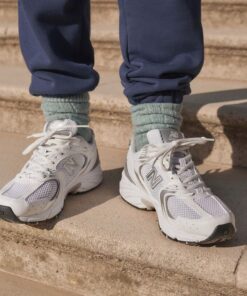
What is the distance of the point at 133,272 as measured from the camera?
1.02m

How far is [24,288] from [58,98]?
436 mm

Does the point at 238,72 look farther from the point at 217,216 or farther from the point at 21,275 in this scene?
the point at 21,275

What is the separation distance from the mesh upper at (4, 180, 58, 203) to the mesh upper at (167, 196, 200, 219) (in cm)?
25

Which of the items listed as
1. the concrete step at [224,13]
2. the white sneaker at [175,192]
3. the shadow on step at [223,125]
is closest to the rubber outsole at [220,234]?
the white sneaker at [175,192]

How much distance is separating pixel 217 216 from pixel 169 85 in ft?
0.96

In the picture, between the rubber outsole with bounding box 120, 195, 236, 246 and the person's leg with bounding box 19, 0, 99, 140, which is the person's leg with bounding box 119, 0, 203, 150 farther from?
the rubber outsole with bounding box 120, 195, 236, 246

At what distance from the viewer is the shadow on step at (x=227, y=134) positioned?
1229 millimetres

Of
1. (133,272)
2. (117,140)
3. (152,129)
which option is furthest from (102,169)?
(133,272)

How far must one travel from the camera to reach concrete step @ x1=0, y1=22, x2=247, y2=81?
1.66m

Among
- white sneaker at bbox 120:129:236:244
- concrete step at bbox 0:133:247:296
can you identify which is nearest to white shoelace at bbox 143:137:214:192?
white sneaker at bbox 120:129:236:244

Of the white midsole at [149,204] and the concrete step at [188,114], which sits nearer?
the white midsole at [149,204]

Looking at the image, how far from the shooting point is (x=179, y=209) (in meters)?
0.98

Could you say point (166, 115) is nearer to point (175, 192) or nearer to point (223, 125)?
point (175, 192)

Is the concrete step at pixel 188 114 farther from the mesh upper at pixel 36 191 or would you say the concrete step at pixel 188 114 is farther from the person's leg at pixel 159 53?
the mesh upper at pixel 36 191
